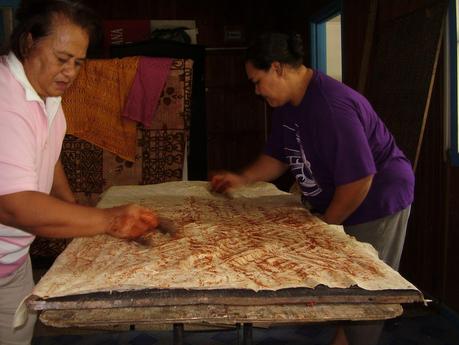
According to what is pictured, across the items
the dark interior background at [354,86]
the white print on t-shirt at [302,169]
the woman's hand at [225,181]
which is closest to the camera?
the white print on t-shirt at [302,169]

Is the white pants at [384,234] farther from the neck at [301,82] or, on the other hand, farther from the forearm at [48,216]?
the forearm at [48,216]

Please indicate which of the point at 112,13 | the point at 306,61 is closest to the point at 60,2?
the point at 306,61

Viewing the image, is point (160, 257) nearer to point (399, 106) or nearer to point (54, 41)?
point (54, 41)

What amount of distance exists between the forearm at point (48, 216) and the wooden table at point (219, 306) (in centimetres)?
15

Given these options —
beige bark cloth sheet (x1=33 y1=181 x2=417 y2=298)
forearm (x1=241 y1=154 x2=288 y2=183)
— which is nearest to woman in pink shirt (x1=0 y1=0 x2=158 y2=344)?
beige bark cloth sheet (x1=33 y1=181 x2=417 y2=298)

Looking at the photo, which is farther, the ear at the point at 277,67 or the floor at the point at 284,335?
the floor at the point at 284,335

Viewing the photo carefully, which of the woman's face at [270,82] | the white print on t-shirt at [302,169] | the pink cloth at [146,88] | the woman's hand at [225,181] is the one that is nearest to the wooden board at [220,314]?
the white print on t-shirt at [302,169]

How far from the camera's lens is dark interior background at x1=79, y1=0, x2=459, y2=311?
110 inches

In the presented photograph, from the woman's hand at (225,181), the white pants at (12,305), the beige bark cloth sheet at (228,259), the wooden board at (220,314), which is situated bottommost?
the white pants at (12,305)

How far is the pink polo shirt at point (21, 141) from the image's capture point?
3.49 feet

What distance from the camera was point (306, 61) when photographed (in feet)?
17.0

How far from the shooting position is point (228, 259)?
1280 mm

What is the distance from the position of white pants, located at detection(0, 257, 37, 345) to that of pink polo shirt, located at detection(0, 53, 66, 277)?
0.04m

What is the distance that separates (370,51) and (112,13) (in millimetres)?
3538
